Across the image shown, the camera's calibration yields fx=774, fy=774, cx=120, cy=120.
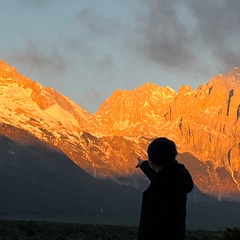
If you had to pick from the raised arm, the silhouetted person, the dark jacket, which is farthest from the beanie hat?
the raised arm

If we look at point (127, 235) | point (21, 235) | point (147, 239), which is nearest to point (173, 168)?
point (147, 239)

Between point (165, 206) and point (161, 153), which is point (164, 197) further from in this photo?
point (161, 153)

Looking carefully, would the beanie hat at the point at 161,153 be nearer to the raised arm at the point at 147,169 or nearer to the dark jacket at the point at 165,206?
the dark jacket at the point at 165,206

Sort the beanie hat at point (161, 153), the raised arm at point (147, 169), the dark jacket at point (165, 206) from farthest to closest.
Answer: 1. the raised arm at point (147, 169)
2. the beanie hat at point (161, 153)
3. the dark jacket at point (165, 206)

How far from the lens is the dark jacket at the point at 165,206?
39.1 ft

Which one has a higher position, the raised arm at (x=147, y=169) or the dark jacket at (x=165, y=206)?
the raised arm at (x=147, y=169)

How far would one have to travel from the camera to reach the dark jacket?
11.9 meters

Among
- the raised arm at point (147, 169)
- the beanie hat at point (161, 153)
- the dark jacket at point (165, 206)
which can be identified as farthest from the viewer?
the raised arm at point (147, 169)

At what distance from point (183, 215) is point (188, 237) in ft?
246

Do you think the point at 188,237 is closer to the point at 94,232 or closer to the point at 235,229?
the point at 94,232

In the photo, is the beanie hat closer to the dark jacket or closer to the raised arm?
the dark jacket

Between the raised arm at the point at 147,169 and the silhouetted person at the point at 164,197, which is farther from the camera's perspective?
the raised arm at the point at 147,169

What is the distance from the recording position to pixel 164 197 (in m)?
12.1

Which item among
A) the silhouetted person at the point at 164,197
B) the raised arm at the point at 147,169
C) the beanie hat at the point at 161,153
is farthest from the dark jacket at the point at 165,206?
the raised arm at the point at 147,169
